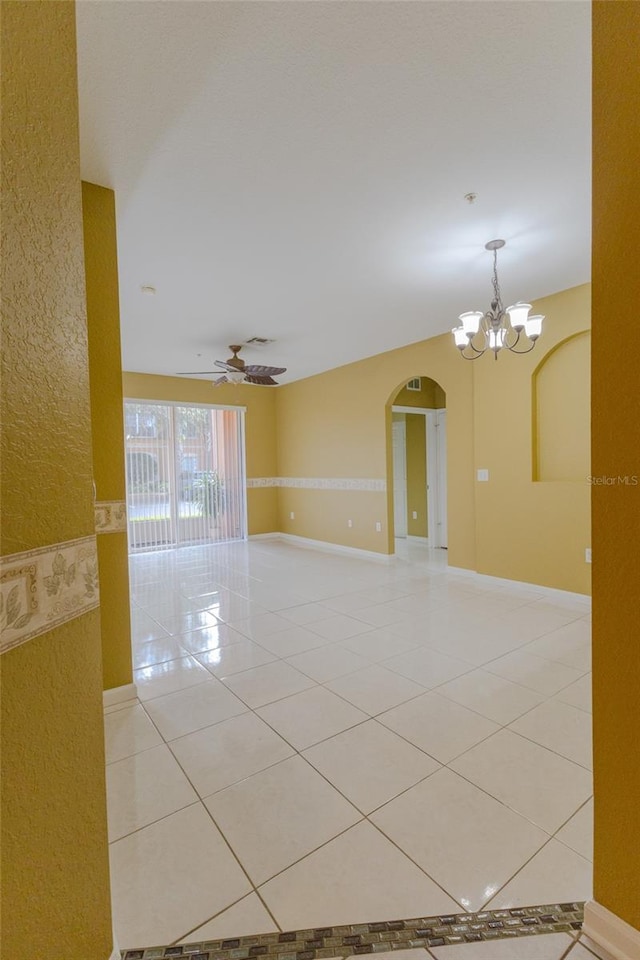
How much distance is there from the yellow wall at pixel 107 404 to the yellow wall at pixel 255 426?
15.5 ft

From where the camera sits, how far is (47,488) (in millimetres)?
860

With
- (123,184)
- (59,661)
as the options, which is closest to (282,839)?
(59,661)

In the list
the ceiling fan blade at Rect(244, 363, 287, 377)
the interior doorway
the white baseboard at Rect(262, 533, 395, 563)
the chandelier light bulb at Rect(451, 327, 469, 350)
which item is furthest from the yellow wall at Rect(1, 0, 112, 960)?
the interior doorway

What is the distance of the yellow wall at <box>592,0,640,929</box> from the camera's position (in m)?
1.01

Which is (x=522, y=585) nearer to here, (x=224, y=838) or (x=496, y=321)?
(x=496, y=321)

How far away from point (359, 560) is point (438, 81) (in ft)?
17.0

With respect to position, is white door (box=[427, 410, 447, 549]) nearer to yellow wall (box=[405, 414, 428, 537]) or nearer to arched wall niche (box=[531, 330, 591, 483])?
yellow wall (box=[405, 414, 428, 537])

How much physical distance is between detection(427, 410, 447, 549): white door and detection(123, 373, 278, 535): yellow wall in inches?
117

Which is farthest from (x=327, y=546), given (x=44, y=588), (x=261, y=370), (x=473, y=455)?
(x=44, y=588)

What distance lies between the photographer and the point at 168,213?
100 inches

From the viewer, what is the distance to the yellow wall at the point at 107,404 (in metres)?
2.21

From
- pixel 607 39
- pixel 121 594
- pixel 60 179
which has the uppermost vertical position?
pixel 607 39

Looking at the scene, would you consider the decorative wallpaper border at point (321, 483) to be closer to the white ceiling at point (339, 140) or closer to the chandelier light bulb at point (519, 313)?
the white ceiling at point (339, 140)

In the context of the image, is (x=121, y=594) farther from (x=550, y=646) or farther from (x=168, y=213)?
(x=550, y=646)
